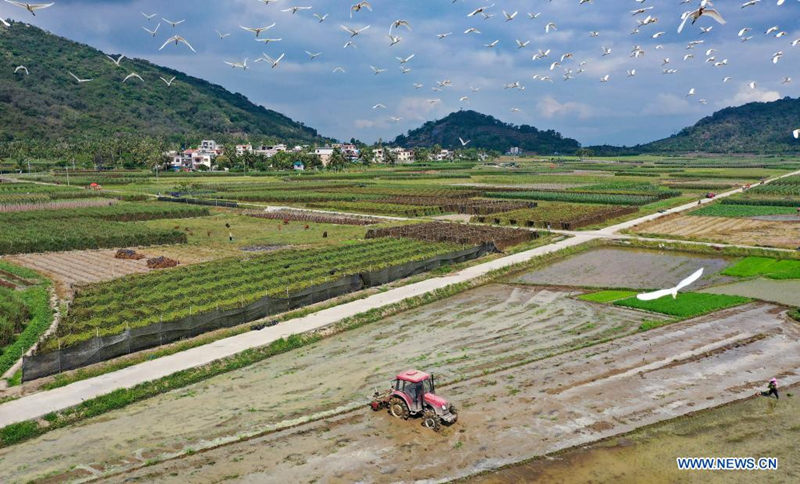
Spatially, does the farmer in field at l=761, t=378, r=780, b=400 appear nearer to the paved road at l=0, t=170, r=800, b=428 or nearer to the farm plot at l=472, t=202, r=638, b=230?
the paved road at l=0, t=170, r=800, b=428

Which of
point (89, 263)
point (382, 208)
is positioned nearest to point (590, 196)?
point (382, 208)

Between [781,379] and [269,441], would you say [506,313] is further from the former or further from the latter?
[269,441]

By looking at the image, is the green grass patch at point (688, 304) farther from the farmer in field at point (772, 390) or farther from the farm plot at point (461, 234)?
the farm plot at point (461, 234)

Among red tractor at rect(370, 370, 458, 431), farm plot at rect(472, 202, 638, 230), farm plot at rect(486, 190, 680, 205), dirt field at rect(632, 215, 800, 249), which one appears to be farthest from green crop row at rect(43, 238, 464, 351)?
farm plot at rect(486, 190, 680, 205)

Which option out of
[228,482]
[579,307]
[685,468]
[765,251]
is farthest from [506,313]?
[765,251]

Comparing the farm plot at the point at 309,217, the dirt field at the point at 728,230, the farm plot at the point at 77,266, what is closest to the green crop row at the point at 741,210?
the dirt field at the point at 728,230

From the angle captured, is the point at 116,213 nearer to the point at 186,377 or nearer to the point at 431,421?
the point at 186,377
